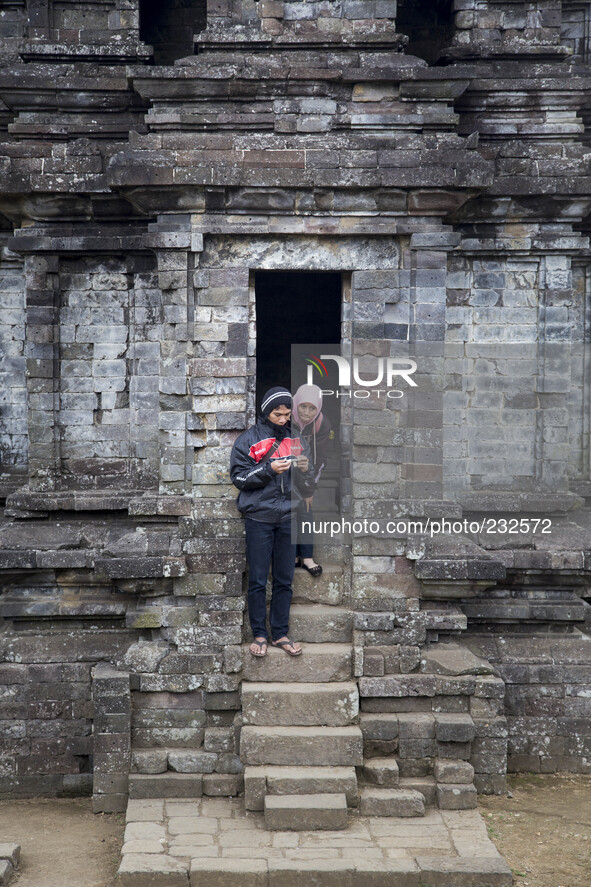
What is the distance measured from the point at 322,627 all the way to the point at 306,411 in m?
2.07

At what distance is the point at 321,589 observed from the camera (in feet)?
27.2

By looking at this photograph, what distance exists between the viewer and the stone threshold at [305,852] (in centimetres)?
645

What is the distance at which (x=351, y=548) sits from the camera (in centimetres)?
822

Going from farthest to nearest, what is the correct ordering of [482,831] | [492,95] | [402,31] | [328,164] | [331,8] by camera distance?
[402,31]
[492,95]
[331,8]
[328,164]
[482,831]

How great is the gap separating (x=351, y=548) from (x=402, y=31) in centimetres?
596

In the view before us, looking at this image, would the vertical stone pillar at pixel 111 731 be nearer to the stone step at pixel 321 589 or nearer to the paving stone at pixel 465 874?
the stone step at pixel 321 589

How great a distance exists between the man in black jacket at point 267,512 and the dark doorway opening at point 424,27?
4.75 metres

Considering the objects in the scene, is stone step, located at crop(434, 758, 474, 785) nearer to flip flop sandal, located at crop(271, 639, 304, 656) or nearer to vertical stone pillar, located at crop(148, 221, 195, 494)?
flip flop sandal, located at crop(271, 639, 304, 656)

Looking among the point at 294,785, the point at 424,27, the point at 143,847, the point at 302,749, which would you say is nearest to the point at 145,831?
the point at 143,847

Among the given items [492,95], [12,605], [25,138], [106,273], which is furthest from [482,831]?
[25,138]

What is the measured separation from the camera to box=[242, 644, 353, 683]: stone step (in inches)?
305

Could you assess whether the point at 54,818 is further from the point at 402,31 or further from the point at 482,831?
the point at 402,31

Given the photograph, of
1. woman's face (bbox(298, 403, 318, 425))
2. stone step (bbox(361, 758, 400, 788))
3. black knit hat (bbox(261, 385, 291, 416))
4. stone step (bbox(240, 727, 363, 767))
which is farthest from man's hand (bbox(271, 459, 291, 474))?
stone step (bbox(361, 758, 400, 788))

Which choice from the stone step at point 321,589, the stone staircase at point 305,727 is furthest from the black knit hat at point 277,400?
the stone staircase at point 305,727
